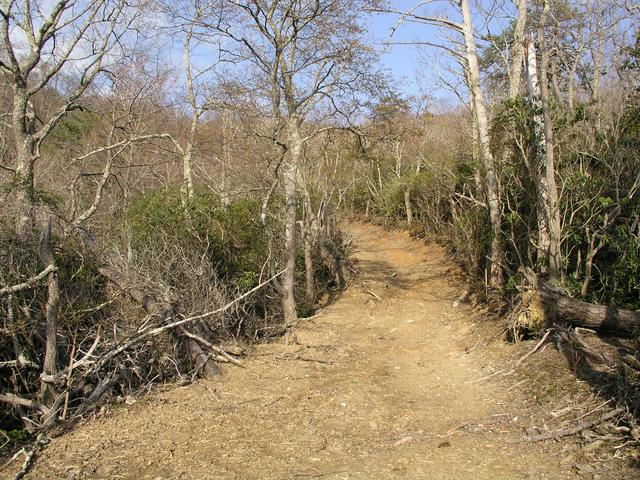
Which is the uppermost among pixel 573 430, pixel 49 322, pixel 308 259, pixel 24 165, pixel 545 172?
pixel 24 165

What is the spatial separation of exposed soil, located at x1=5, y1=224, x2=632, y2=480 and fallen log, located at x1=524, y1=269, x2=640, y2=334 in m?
0.65

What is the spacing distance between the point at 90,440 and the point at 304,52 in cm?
729

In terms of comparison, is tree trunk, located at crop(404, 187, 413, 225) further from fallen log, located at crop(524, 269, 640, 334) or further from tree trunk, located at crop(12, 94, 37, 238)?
tree trunk, located at crop(12, 94, 37, 238)

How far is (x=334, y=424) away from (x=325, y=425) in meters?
0.10

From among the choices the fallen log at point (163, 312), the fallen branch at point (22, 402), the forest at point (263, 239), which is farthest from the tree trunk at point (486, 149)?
the fallen branch at point (22, 402)

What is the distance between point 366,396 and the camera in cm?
A: 654

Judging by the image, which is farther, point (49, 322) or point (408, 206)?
point (408, 206)

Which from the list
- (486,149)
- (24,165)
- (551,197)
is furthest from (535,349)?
(24,165)

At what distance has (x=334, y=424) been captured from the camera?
573 cm

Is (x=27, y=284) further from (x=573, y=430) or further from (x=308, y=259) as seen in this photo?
(x=308, y=259)

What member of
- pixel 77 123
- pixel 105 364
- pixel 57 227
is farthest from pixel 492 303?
pixel 77 123

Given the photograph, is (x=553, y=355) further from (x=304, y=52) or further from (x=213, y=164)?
(x=213, y=164)

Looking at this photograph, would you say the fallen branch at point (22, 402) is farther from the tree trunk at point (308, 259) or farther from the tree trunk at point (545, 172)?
the tree trunk at point (545, 172)

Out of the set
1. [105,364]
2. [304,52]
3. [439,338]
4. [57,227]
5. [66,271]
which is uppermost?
[304,52]
